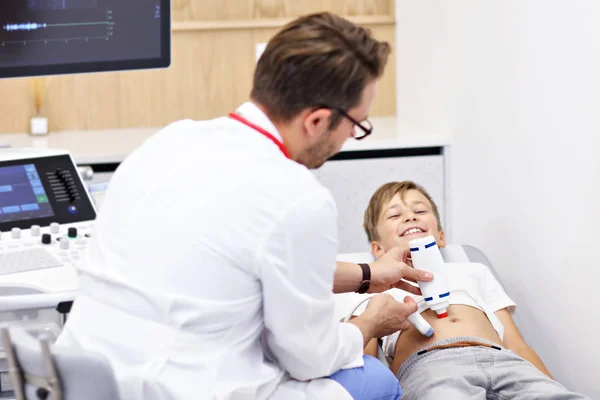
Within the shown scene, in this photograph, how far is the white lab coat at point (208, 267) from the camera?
1.40 metres

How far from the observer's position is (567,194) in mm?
2164

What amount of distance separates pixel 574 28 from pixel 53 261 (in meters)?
1.34

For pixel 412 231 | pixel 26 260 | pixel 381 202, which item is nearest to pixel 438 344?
pixel 412 231

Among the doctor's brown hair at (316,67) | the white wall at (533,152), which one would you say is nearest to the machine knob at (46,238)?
the doctor's brown hair at (316,67)

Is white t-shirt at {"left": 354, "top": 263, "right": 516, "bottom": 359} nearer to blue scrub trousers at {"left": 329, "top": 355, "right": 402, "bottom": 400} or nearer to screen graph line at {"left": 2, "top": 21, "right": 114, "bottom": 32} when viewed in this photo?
blue scrub trousers at {"left": 329, "top": 355, "right": 402, "bottom": 400}

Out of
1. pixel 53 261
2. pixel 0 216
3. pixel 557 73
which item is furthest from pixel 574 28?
pixel 0 216

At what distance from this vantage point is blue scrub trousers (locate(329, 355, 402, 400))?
5.30 ft

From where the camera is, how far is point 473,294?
2295 millimetres

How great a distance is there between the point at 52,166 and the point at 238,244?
3.79ft

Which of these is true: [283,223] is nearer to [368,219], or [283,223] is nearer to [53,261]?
[53,261]

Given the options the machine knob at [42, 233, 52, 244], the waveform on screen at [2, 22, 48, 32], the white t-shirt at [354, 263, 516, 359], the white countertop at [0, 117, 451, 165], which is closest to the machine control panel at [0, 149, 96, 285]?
the machine knob at [42, 233, 52, 244]

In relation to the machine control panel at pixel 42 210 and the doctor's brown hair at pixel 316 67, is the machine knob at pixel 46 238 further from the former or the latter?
the doctor's brown hair at pixel 316 67

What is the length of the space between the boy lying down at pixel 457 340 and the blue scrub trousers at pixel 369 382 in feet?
0.70

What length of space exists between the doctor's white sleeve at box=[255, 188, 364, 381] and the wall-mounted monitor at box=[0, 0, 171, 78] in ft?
4.53
